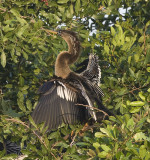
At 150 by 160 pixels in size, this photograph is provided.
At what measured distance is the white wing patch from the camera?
4.55 metres

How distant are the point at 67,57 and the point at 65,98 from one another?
3.10 feet

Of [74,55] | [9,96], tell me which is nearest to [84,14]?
[74,55]

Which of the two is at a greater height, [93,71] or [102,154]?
[93,71]

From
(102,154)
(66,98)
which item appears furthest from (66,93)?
(102,154)

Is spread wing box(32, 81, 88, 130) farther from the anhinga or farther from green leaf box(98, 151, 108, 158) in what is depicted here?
green leaf box(98, 151, 108, 158)

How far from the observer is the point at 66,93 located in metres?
4.57

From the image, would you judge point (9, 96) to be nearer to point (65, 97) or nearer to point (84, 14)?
point (65, 97)

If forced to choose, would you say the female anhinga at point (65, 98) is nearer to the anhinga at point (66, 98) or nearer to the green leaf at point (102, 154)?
the anhinga at point (66, 98)

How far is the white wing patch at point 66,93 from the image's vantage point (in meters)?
4.55

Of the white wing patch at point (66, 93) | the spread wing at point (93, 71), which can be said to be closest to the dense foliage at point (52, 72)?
the spread wing at point (93, 71)

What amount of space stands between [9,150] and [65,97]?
191 centimetres

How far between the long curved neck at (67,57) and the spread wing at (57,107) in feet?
1.22

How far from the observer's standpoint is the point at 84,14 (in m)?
Answer: 5.02

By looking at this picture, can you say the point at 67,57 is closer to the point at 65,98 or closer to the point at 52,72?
the point at 52,72
